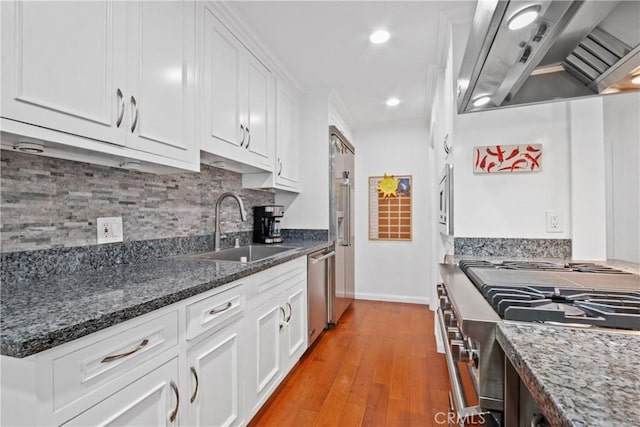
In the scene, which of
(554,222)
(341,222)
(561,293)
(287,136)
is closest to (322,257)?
(341,222)

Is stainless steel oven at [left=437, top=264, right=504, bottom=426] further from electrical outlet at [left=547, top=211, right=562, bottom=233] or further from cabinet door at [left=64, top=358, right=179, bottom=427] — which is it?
electrical outlet at [left=547, top=211, right=562, bottom=233]

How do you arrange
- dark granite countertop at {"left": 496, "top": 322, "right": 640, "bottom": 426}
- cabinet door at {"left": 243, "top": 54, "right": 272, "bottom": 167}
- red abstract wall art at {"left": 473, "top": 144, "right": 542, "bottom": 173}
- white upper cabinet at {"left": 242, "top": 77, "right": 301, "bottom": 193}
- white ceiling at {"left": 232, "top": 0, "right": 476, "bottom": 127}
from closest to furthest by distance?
1. dark granite countertop at {"left": 496, "top": 322, "right": 640, "bottom": 426}
2. red abstract wall art at {"left": 473, "top": 144, "right": 542, "bottom": 173}
3. white ceiling at {"left": 232, "top": 0, "right": 476, "bottom": 127}
4. cabinet door at {"left": 243, "top": 54, "right": 272, "bottom": 167}
5. white upper cabinet at {"left": 242, "top": 77, "right": 301, "bottom": 193}

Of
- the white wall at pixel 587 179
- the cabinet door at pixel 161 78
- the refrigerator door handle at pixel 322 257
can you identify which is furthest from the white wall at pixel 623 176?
the cabinet door at pixel 161 78

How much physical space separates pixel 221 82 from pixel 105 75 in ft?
2.60

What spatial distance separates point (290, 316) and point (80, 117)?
1.57 metres

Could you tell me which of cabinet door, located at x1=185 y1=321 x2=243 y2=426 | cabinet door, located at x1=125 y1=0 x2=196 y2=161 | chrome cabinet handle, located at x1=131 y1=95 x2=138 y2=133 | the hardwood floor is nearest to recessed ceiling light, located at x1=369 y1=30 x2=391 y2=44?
cabinet door, located at x1=125 y1=0 x2=196 y2=161

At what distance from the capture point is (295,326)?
214cm

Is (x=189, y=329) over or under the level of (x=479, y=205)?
under

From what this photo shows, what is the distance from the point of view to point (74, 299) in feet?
2.85

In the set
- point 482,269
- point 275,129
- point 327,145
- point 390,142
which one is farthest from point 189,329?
point 390,142

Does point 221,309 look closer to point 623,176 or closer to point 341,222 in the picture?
point 341,222

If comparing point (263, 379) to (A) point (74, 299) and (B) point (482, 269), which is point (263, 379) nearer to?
(A) point (74, 299)

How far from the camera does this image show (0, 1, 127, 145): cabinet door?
33.8 inches

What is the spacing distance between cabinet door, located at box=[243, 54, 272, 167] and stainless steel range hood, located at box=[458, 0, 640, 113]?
4.65ft
